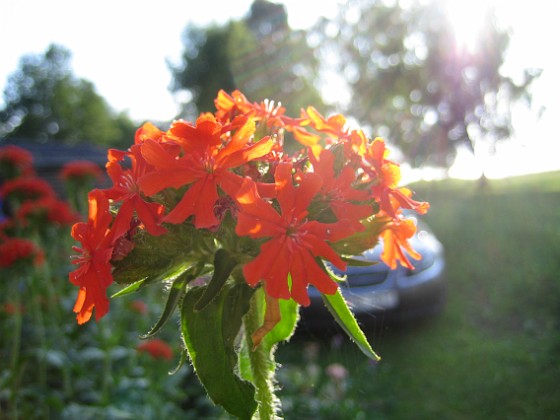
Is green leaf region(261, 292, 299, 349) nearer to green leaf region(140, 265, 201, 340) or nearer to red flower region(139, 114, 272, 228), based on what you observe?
green leaf region(140, 265, 201, 340)

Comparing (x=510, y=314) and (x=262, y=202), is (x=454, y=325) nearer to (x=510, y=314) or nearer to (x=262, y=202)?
(x=510, y=314)

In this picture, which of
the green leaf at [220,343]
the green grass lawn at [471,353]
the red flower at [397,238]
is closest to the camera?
the green leaf at [220,343]

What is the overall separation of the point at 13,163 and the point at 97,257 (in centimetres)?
316

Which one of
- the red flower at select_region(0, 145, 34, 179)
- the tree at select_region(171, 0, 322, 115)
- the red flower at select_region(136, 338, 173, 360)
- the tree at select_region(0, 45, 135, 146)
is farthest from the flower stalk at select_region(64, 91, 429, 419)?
the tree at select_region(0, 45, 135, 146)

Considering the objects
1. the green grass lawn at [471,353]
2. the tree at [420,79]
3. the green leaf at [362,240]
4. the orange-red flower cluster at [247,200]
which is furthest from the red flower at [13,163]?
the tree at [420,79]

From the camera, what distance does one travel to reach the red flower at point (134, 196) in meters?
0.75

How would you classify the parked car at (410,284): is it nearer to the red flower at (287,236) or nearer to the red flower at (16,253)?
the red flower at (16,253)

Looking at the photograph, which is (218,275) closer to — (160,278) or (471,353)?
(160,278)

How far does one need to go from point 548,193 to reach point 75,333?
28.2ft

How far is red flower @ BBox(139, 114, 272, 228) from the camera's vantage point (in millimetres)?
724

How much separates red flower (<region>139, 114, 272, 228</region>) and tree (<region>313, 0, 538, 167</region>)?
15649 mm

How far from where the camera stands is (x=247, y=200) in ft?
2.27

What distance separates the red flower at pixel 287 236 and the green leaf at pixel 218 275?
10 centimetres

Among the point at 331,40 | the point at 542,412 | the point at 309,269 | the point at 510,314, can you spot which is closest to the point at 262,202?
the point at 309,269
